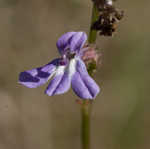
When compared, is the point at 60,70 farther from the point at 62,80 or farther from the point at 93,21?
the point at 93,21

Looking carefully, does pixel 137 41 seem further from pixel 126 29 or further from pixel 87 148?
Answer: pixel 87 148

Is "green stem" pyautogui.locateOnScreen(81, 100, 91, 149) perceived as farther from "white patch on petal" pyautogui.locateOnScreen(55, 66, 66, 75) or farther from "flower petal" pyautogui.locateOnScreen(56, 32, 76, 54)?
"flower petal" pyautogui.locateOnScreen(56, 32, 76, 54)

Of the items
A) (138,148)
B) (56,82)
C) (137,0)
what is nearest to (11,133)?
(138,148)

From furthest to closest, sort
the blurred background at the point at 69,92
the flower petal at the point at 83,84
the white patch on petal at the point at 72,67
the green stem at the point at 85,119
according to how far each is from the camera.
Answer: the blurred background at the point at 69,92
the green stem at the point at 85,119
the white patch on petal at the point at 72,67
the flower petal at the point at 83,84

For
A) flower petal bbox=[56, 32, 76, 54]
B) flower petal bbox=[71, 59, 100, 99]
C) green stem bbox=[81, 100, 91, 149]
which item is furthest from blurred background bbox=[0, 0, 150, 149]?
flower petal bbox=[71, 59, 100, 99]

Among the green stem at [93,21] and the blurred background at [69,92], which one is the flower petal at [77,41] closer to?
the green stem at [93,21]

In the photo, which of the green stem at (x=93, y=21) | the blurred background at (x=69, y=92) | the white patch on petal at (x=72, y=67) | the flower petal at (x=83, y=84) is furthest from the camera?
the blurred background at (x=69, y=92)

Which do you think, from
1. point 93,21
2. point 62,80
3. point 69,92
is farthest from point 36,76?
point 69,92

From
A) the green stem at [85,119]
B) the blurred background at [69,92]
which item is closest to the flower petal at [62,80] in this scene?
the green stem at [85,119]
